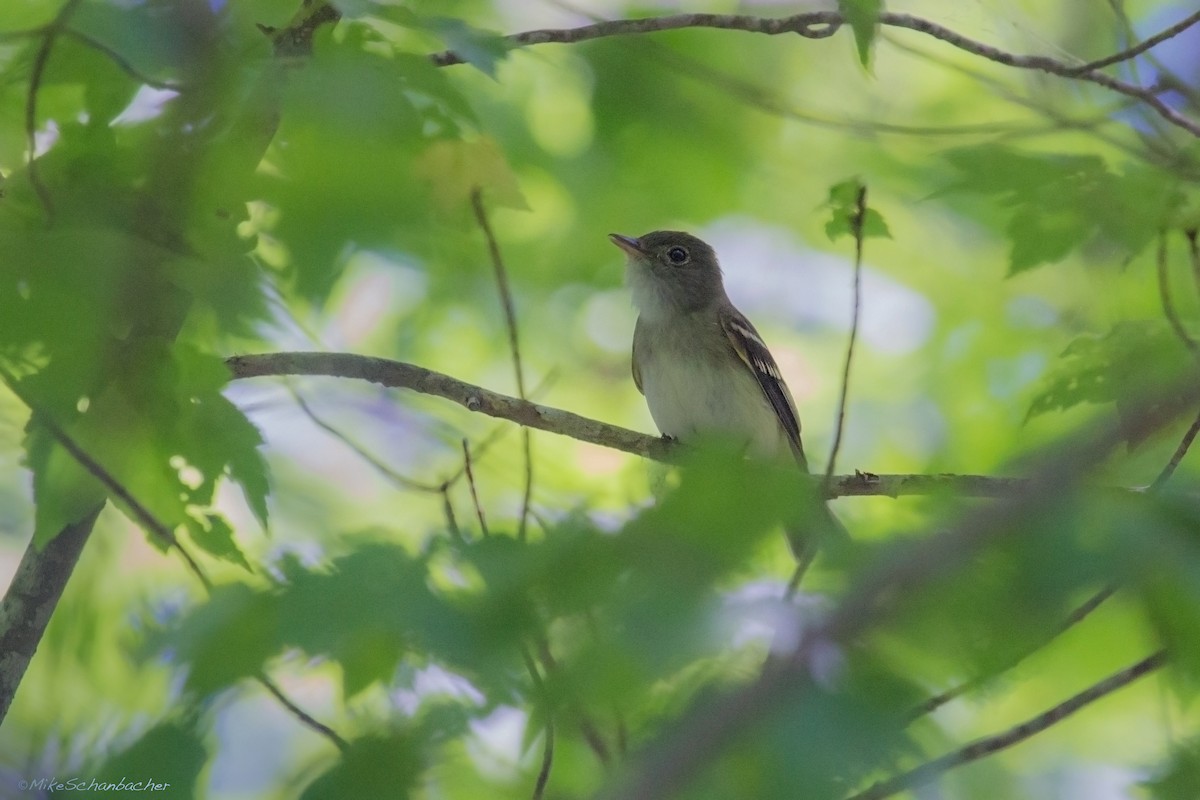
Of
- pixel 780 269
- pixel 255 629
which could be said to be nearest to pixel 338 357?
pixel 255 629

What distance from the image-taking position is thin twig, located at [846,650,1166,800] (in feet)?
6.12

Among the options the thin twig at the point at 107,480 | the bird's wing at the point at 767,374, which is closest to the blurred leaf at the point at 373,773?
the thin twig at the point at 107,480

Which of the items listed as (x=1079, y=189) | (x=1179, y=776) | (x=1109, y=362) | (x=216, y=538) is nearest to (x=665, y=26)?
(x=1079, y=189)

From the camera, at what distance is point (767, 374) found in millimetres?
7105

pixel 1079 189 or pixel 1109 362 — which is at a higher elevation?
pixel 1079 189

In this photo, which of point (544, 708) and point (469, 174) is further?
point (469, 174)

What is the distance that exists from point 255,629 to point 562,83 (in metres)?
4.15

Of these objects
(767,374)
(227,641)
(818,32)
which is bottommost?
(227,641)

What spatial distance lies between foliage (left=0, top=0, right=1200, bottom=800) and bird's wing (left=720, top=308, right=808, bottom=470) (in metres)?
2.09

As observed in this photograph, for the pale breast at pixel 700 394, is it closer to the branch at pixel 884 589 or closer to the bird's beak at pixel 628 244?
the bird's beak at pixel 628 244

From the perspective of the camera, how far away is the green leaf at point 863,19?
3.03 meters

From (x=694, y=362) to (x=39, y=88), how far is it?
4618 mm

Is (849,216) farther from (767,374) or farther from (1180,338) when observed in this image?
(767,374)

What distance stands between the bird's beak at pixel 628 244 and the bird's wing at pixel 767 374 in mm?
834
